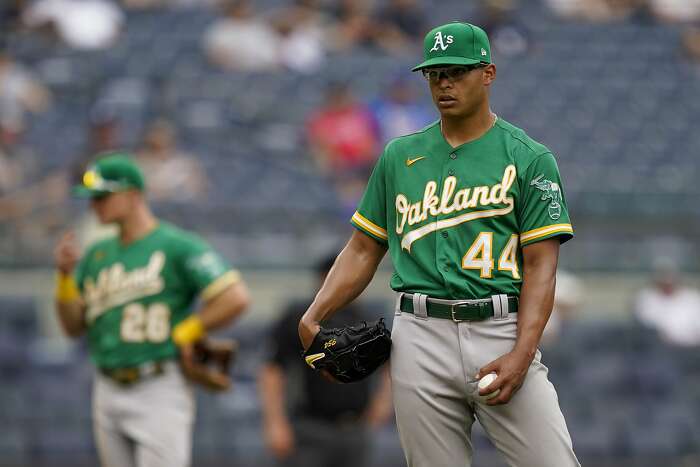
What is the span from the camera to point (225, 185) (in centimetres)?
1213

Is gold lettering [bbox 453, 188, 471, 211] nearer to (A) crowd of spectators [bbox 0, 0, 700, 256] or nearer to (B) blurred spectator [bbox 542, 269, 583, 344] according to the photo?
(B) blurred spectator [bbox 542, 269, 583, 344]

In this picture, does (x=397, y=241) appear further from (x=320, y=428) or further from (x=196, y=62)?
(x=196, y=62)

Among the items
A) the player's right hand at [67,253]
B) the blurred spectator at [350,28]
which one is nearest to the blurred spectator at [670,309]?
the blurred spectator at [350,28]

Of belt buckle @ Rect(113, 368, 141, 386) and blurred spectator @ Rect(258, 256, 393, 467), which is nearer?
belt buckle @ Rect(113, 368, 141, 386)

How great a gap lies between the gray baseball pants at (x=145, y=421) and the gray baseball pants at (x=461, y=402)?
203cm

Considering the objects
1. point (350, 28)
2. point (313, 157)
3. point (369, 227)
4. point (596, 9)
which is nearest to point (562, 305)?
point (313, 157)

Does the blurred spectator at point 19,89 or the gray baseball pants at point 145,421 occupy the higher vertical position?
the blurred spectator at point 19,89

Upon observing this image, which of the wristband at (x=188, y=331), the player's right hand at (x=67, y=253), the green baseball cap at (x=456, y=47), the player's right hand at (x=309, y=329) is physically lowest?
the wristband at (x=188, y=331)

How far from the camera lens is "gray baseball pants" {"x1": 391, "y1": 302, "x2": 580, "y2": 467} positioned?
396 cm

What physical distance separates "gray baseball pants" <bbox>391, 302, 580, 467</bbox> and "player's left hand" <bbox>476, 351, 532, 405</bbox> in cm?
6

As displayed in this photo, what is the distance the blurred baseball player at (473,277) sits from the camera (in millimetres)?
3961

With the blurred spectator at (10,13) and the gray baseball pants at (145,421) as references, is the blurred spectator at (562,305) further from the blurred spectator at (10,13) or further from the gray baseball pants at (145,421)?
the blurred spectator at (10,13)

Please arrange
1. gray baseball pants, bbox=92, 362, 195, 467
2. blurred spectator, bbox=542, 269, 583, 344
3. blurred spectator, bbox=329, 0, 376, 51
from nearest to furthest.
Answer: gray baseball pants, bbox=92, 362, 195, 467
blurred spectator, bbox=542, 269, 583, 344
blurred spectator, bbox=329, 0, 376, 51

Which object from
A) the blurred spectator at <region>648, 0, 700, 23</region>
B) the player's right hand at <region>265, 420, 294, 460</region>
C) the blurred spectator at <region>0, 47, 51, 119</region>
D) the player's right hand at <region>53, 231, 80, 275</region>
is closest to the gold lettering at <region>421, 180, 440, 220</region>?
the player's right hand at <region>53, 231, 80, 275</region>
